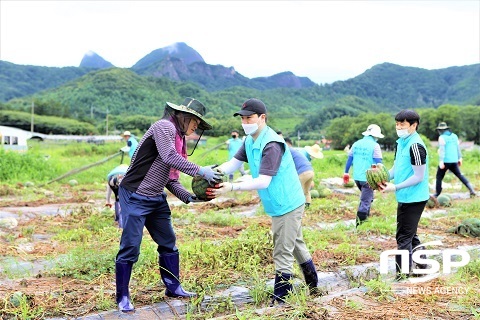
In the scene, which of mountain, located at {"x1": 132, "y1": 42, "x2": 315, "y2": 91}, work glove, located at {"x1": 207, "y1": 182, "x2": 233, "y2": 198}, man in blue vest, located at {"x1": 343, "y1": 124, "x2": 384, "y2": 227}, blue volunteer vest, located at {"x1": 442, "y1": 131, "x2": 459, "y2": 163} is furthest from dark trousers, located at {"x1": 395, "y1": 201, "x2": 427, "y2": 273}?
mountain, located at {"x1": 132, "y1": 42, "x2": 315, "y2": 91}

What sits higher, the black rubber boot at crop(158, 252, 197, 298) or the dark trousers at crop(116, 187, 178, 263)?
the dark trousers at crop(116, 187, 178, 263)

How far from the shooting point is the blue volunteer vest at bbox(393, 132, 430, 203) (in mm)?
5055

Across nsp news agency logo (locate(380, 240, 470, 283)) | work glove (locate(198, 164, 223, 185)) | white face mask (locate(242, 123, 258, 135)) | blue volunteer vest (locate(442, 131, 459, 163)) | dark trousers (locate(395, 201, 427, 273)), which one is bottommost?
nsp news agency logo (locate(380, 240, 470, 283))

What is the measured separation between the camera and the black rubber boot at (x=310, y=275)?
458 centimetres

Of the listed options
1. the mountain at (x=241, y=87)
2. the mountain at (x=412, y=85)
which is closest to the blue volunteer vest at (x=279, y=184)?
the mountain at (x=241, y=87)

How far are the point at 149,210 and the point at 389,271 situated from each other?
279 centimetres

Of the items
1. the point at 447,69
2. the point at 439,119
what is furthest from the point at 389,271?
the point at 447,69

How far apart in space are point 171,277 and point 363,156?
4506 mm

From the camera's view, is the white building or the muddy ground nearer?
the muddy ground

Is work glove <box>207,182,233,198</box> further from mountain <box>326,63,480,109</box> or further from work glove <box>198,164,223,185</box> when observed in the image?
mountain <box>326,63,480,109</box>

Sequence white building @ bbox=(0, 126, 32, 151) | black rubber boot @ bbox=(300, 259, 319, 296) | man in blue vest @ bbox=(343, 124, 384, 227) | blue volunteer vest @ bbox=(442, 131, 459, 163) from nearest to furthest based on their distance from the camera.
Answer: black rubber boot @ bbox=(300, 259, 319, 296) → man in blue vest @ bbox=(343, 124, 384, 227) → blue volunteer vest @ bbox=(442, 131, 459, 163) → white building @ bbox=(0, 126, 32, 151)

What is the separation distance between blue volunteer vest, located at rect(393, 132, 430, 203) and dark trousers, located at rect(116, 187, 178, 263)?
2453 millimetres

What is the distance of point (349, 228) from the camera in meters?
7.91

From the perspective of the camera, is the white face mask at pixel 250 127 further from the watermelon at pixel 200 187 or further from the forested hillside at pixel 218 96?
the forested hillside at pixel 218 96
